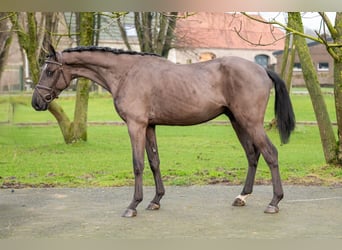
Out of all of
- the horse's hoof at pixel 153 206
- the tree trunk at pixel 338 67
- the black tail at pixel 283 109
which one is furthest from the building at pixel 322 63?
the horse's hoof at pixel 153 206

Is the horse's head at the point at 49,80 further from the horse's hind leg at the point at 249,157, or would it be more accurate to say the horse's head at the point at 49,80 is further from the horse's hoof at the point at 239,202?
the horse's hoof at the point at 239,202

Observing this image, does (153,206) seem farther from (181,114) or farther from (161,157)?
(161,157)

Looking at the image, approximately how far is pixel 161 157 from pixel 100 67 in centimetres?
603

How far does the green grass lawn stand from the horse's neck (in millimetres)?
2425

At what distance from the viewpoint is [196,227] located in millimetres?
4832

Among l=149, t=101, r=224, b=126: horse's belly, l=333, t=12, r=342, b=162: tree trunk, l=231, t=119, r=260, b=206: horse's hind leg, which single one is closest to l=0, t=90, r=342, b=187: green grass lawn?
l=333, t=12, r=342, b=162: tree trunk

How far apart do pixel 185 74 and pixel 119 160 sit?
5558mm

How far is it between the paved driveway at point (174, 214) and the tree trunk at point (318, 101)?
1764 millimetres

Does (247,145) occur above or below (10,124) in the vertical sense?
→ above

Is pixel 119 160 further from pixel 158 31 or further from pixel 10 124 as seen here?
pixel 158 31

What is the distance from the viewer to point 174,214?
5.44 metres

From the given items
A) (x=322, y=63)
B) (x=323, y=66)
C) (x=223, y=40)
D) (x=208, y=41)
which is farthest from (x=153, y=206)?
(x=208, y=41)

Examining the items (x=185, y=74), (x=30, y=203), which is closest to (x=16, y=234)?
(x=30, y=203)

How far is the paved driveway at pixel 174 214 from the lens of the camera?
4.64 meters
